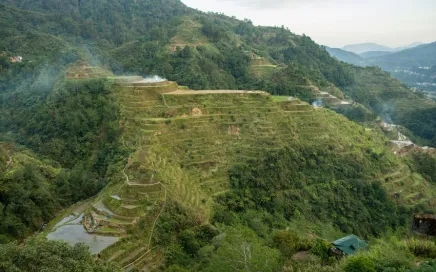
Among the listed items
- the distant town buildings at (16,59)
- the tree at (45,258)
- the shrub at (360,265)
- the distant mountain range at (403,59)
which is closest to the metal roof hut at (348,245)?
the shrub at (360,265)

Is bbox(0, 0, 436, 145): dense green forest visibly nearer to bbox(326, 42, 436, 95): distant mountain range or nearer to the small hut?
the small hut

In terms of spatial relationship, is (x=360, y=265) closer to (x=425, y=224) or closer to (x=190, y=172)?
(x=425, y=224)

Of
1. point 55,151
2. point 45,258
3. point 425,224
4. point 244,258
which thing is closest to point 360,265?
point 244,258

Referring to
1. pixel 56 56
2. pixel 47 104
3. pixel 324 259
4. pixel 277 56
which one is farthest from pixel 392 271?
pixel 277 56

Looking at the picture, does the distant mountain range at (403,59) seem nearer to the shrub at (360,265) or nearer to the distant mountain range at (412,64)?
the distant mountain range at (412,64)

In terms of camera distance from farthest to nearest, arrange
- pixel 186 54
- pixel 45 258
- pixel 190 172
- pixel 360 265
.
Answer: pixel 186 54, pixel 190 172, pixel 360 265, pixel 45 258

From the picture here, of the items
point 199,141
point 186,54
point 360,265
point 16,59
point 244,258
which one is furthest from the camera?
point 186,54
